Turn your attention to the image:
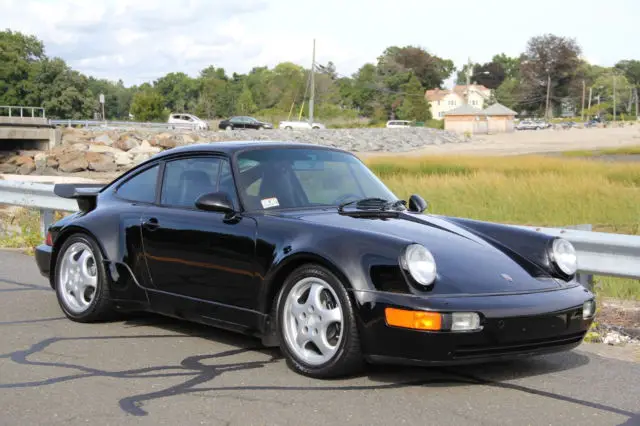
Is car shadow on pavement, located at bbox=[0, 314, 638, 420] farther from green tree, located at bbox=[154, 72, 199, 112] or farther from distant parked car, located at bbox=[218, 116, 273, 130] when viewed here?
green tree, located at bbox=[154, 72, 199, 112]

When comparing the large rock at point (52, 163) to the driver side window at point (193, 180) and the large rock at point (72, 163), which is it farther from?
the driver side window at point (193, 180)

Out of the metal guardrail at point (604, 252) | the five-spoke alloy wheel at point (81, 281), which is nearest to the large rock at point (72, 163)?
the five-spoke alloy wheel at point (81, 281)

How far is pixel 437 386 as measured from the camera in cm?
494

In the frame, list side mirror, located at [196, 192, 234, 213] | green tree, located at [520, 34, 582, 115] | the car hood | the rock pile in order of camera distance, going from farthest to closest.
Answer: green tree, located at [520, 34, 582, 115] → the rock pile → side mirror, located at [196, 192, 234, 213] → the car hood

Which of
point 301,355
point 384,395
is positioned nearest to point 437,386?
point 384,395

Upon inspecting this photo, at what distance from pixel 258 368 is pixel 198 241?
0.96 meters

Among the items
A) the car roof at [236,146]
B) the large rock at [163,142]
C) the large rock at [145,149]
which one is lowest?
the large rock at [145,149]

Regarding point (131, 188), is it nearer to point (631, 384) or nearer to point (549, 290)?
point (549, 290)

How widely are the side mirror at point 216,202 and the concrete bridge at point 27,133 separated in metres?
43.5

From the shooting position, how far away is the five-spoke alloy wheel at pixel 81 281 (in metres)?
6.54

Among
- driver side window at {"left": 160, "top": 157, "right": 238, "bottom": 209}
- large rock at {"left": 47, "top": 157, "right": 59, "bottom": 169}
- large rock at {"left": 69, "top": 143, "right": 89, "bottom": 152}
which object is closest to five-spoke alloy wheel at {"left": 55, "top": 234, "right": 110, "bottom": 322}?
driver side window at {"left": 160, "top": 157, "right": 238, "bottom": 209}

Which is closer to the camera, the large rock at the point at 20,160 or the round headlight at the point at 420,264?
the round headlight at the point at 420,264

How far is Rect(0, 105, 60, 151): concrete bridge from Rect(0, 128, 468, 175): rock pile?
81 centimetres

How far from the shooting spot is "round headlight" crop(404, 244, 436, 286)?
188 inches
